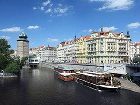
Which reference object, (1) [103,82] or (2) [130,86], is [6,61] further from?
(2) [130,86]

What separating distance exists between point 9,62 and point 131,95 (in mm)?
97544

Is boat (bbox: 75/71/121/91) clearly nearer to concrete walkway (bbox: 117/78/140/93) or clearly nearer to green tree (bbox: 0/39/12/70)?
concrete walkway (bbox: 117/78/140/93)

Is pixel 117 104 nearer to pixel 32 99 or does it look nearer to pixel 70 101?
pixel 70 101

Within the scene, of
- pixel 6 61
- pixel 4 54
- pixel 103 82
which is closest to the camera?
pixel 103 82

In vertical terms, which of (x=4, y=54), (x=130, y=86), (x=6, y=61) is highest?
(x=4, y=54)

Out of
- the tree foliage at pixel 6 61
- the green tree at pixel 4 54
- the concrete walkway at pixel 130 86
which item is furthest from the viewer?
the green tree at pixel 4 54

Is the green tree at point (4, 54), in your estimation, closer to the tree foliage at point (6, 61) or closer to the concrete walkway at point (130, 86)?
the tree foliage at point (6, 61)

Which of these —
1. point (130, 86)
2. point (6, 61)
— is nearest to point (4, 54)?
point (6, 61)

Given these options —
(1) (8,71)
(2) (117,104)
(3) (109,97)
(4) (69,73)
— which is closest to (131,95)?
(3) (109,97)

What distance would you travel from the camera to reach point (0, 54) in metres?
168

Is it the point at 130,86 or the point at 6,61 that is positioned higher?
the point at 6,61

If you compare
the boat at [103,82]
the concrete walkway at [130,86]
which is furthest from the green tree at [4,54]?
the concrete walkway at [130,86]

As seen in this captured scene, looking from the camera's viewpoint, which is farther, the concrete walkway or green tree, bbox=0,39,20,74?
green tree, bbox=0,39,20,74

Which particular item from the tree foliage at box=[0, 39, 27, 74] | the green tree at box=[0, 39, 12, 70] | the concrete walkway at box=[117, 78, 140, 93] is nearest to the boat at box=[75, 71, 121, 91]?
the concrete walkway at box=[117, 78, 140, 93]
